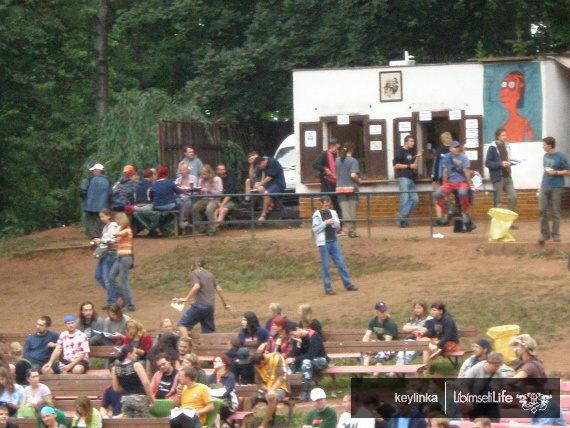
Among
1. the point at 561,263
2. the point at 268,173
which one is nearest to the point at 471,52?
the point at 268,173

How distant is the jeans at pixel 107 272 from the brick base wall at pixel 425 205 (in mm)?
5213

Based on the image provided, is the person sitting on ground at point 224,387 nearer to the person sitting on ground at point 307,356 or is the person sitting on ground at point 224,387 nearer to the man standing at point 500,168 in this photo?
the person sitting on ground at point 307,356

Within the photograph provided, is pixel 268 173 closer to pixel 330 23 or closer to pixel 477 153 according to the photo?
pixel 477 153

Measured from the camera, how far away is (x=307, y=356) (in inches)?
583

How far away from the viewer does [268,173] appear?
934 inches

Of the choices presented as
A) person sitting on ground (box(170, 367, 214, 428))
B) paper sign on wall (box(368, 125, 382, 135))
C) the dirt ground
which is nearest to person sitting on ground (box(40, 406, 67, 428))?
person sitting on ground (box(170, 367, 214, 428))

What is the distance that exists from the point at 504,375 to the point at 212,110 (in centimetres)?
1783

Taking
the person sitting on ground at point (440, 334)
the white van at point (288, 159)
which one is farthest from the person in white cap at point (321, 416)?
the white van at point (288, 159)

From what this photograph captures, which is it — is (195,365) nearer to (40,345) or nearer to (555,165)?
(40,345)

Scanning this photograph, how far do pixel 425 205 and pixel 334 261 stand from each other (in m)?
4.90

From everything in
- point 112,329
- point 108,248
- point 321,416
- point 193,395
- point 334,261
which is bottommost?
point 321,416

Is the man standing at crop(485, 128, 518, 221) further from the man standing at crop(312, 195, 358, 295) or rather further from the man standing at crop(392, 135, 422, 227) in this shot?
the man standing at crop(312, 195, 358, 295)

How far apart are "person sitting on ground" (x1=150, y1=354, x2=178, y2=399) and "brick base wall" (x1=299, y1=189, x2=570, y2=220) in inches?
372

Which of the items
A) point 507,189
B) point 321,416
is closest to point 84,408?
point 321,416
